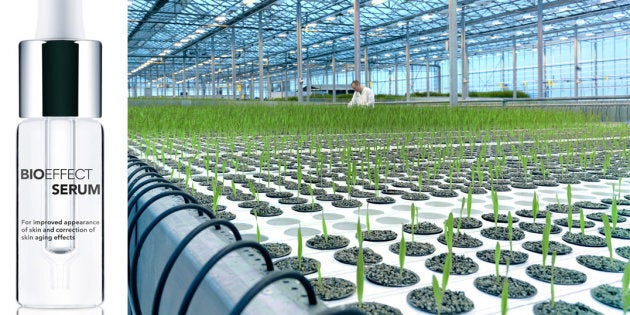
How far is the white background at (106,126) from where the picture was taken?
55cm

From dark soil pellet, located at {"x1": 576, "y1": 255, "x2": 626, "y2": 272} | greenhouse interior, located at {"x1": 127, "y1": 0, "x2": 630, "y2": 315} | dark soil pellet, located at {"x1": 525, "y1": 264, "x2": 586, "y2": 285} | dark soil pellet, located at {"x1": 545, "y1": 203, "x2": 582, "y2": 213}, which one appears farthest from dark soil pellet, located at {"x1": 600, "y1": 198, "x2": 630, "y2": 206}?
dark soil pellet, located at {"x1": 525, "y1": 264, "x2": 586, "y2": 285}

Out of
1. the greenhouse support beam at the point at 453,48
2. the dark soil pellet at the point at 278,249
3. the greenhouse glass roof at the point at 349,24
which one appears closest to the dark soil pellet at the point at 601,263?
the dark soil pellet at the point at 278,249

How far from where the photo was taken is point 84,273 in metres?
0.51

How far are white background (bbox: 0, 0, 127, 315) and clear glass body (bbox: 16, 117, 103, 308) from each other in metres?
0.03

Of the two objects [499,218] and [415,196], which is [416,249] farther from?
[415,196]

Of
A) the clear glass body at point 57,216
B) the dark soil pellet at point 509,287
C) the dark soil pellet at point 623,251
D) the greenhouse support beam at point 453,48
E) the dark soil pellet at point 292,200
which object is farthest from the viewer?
the greenhouse support beam at point 453,48

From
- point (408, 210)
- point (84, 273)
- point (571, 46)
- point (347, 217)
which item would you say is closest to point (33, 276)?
point (84, 273)

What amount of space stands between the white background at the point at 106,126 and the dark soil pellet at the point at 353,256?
0.72 m

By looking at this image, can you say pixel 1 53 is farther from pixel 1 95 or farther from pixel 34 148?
pixel 34 148

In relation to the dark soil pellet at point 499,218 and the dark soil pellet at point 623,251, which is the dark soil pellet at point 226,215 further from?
the dark soil pellet at point 623,251

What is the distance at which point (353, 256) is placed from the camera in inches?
48.7

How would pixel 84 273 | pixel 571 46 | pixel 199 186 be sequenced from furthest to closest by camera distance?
pixel 571 46 → pixel 199 186 → pixel 84 273

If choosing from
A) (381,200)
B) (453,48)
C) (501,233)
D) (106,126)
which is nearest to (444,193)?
(381,200)

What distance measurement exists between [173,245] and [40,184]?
0.49 metres
